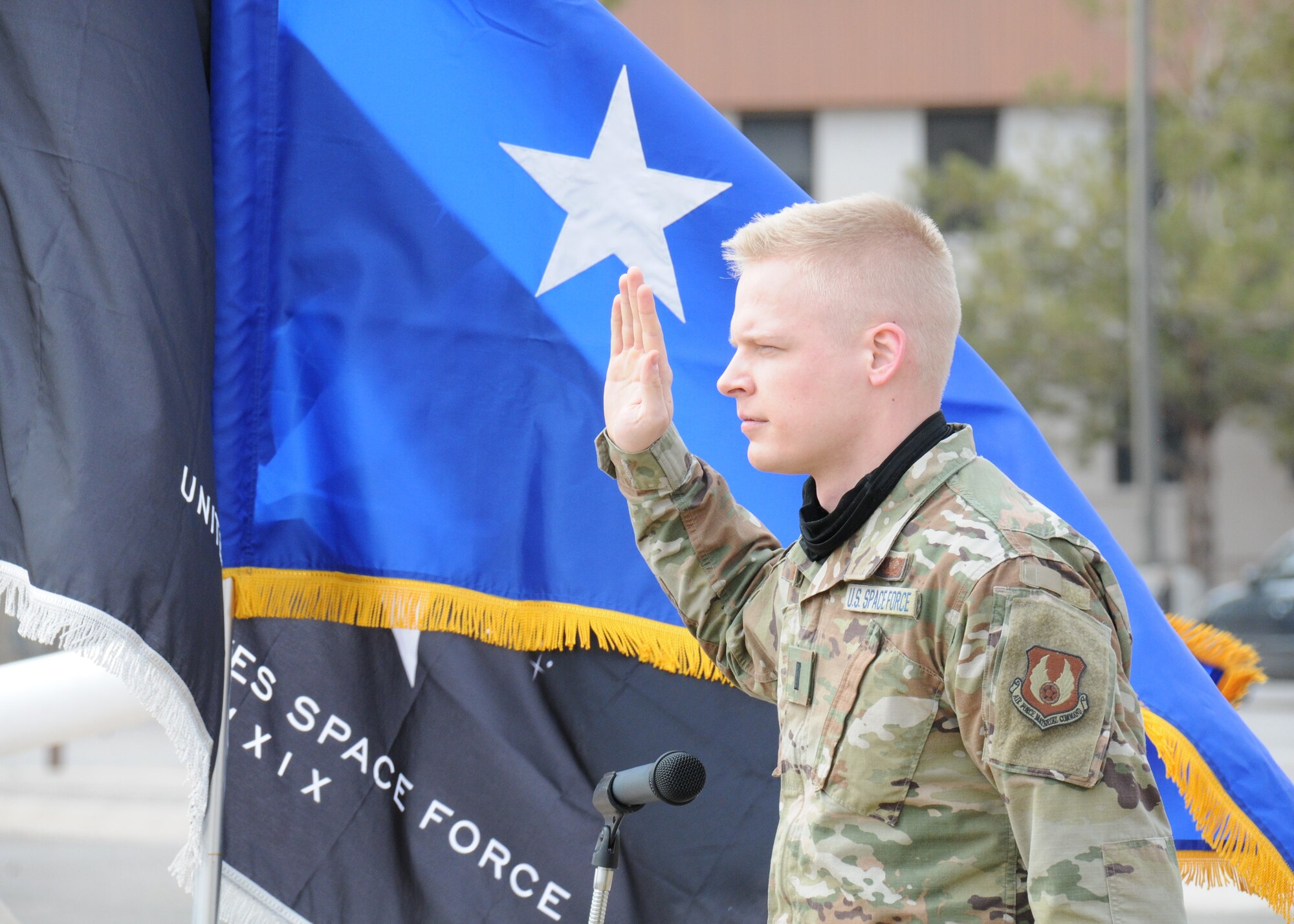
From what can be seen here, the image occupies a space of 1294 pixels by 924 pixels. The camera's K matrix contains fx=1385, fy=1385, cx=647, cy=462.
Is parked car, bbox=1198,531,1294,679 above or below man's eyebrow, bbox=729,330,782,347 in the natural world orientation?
below

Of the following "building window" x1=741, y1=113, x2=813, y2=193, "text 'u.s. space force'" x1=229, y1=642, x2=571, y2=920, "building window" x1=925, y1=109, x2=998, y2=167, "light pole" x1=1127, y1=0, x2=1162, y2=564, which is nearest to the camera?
"text 'u.s. space force'" x1=229, y1=642, x2=571, y2=920

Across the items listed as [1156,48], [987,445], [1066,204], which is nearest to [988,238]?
[1066,204]

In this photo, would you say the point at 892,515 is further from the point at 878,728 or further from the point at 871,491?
the point at 878,728

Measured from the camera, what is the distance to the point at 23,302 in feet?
6.90

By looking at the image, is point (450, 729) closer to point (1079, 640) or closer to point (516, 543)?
point (516, 543)

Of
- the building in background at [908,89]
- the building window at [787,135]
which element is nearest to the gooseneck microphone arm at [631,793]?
the building in background at [908,89]

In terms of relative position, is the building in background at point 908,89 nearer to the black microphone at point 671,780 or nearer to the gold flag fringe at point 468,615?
the gold flag fringe at point 468,615

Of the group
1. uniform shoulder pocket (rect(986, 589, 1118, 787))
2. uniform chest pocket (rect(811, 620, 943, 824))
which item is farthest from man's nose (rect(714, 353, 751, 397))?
uniform shoulder pocket (rect(986, 589, 1118, 787))

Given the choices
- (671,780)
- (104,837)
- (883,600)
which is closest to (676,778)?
(671,780)

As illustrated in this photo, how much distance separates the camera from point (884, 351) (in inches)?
71.0

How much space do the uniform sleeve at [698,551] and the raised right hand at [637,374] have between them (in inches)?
1.6

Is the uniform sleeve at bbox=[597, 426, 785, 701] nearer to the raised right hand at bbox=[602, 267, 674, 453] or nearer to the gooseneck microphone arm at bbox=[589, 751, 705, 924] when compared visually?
the raised right hand at bbox=[602, 267, 674, 453]

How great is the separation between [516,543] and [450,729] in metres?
0.37

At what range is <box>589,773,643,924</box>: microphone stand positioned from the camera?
1.81 metres
